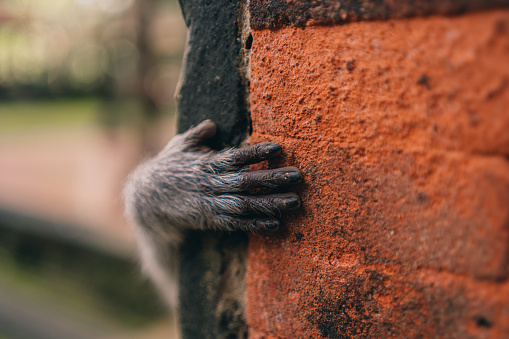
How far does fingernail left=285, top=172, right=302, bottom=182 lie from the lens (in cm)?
129

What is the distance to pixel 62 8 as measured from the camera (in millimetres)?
11453

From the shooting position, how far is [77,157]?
11.6 meters

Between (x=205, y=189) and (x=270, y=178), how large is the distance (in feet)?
1.25

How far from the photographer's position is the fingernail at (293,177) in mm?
1290

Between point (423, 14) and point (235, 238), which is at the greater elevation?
point (423, 14)

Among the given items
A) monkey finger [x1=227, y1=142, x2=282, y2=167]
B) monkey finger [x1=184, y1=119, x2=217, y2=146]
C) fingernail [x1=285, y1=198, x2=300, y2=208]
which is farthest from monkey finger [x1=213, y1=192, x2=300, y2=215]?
monkey finger [x1=184, y1=119, x2=217, y2=146]

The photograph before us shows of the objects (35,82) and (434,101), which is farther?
(35,82)

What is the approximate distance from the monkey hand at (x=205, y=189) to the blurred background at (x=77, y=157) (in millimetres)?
555

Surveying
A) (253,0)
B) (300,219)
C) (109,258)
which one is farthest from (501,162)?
(109,258)

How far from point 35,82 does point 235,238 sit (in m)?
16.0

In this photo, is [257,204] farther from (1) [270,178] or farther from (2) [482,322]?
(2) [482,322]

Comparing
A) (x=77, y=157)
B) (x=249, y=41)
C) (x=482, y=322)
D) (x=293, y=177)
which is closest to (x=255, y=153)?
(x=293, y=177)

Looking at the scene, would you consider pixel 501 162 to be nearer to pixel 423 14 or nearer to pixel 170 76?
pixel 423 14

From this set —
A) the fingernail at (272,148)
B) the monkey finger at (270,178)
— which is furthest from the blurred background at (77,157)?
the fingernail at (272,148)
